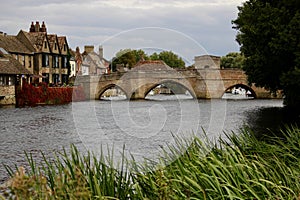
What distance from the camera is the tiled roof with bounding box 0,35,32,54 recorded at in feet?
175

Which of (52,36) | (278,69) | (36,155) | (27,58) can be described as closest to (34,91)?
(27,58)

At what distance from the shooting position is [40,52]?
6112cm

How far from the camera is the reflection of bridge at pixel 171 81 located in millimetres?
59312

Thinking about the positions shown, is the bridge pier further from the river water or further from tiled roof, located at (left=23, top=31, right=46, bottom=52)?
the river water

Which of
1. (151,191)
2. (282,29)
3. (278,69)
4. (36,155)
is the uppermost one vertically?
(282,29)

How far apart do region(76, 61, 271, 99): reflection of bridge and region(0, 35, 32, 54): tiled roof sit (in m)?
6.90

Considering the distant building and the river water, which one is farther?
the distant building

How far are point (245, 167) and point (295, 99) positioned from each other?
18.5 m

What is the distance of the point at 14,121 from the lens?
95.0ft

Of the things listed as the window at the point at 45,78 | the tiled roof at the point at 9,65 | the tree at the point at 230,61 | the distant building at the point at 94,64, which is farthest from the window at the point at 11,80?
the tree at the point at 230,61

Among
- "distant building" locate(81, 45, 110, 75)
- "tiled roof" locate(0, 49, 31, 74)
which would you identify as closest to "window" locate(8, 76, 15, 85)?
"tiled roof" locate(0, 49, 31, 74)

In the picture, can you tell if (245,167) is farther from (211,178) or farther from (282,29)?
(282,29)

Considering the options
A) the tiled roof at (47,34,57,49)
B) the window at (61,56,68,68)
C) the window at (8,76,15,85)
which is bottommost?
the window at (8,76,15,85)

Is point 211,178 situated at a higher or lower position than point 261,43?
lower
